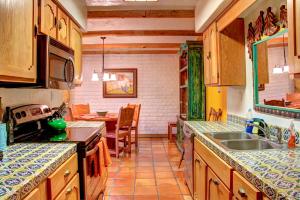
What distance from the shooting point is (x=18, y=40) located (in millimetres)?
1624

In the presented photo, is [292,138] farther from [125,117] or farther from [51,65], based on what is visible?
[125,117]

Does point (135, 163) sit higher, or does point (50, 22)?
point (50, 22)

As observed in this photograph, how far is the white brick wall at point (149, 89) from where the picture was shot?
24.1 ft

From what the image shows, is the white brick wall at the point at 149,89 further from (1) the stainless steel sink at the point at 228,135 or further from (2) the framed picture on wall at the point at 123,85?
(1) the stainless steel sink at the point at 228,135

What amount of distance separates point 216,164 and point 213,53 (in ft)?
5.37

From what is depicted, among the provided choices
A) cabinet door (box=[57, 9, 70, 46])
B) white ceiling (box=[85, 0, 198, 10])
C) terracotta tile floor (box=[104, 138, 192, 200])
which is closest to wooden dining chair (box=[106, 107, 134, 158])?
terracotta tile floor (box=[104, 138, 192, 200])

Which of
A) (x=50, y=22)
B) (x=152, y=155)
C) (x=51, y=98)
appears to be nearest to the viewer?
(x=50, y=22)

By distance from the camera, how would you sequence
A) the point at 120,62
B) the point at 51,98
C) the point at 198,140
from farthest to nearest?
the point at 120,62 < the point at 51,98 < the point at 198,140

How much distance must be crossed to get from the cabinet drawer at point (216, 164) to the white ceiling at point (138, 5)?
74.4 inches

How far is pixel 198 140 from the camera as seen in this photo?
2.57 metres

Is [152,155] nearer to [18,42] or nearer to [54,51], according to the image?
[54,51]

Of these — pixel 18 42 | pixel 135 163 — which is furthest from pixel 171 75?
pixel 18 42

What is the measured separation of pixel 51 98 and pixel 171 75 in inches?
181

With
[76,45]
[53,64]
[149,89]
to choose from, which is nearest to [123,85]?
[149,89]
